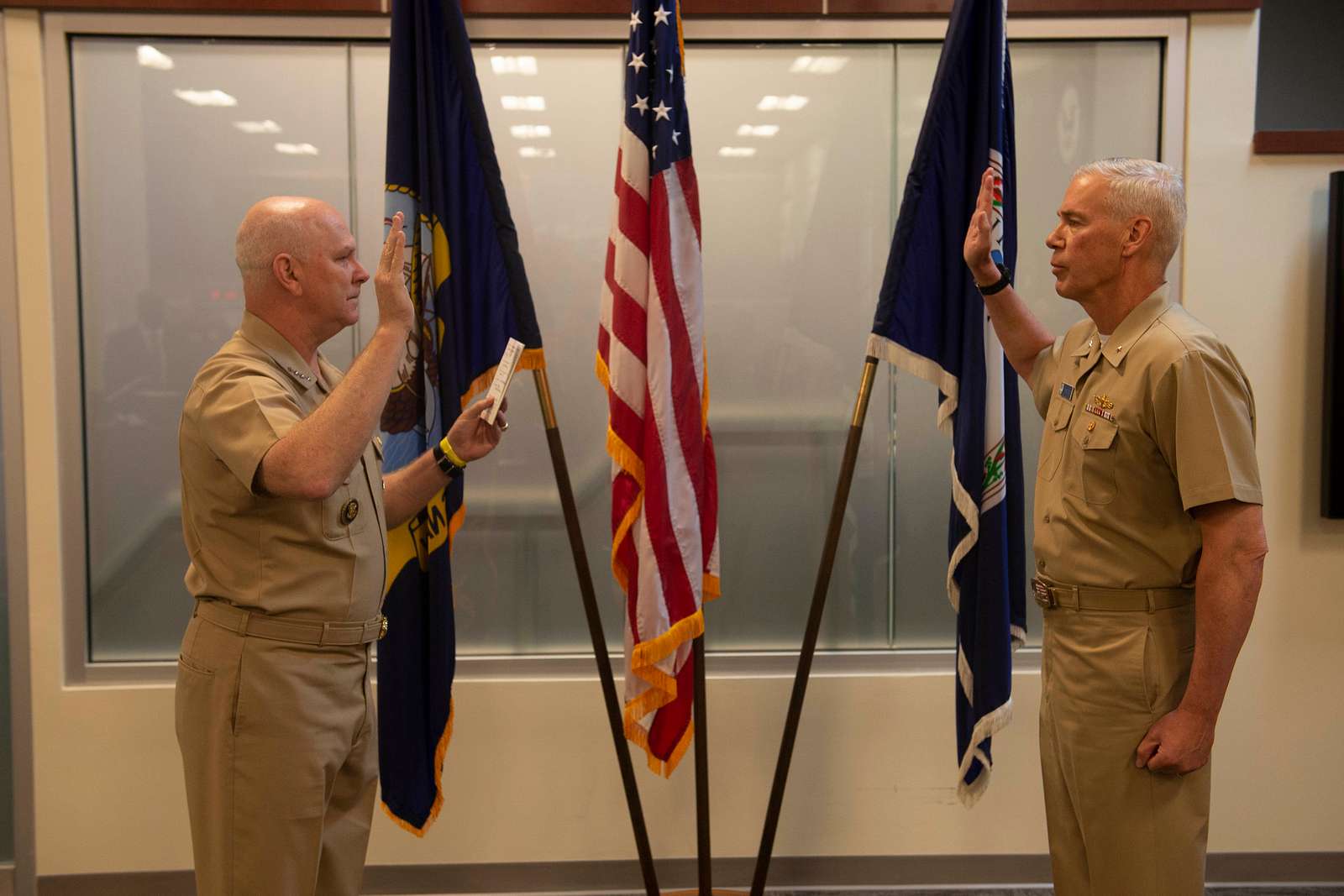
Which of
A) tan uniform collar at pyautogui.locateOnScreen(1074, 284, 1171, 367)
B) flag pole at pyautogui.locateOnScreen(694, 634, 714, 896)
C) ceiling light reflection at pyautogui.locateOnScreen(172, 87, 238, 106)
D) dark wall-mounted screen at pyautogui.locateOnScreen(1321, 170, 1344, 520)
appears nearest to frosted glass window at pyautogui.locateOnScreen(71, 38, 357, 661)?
ceiling light reflection at pyautogui.locateOnScreen(172, 87, 238, 106)

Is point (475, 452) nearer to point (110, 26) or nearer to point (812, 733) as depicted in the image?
point (812, 733)

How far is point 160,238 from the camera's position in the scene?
296cm

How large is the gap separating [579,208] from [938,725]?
1929 mm

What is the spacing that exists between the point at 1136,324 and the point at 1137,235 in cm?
16

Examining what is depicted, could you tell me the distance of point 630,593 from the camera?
2.42 meters

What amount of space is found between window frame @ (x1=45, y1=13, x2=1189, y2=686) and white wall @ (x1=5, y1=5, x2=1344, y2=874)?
0.04 meters

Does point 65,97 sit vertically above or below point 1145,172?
above

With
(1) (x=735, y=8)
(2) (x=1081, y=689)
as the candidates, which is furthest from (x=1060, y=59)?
(2) (x=1081, y=689)

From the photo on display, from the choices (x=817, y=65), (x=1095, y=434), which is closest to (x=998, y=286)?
(x=1095, y=434)

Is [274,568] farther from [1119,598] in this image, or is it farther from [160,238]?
[160,238]

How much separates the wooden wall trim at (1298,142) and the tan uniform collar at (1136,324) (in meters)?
1.46

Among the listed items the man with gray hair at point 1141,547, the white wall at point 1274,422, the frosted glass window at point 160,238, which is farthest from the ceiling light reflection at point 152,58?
the white wall at point 1274,422

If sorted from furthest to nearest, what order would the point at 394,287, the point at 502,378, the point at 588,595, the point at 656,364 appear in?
the point at 588,595
the point at 656,364
the point at 502,378
the point at 394,287

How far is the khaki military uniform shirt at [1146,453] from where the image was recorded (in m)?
1.68
